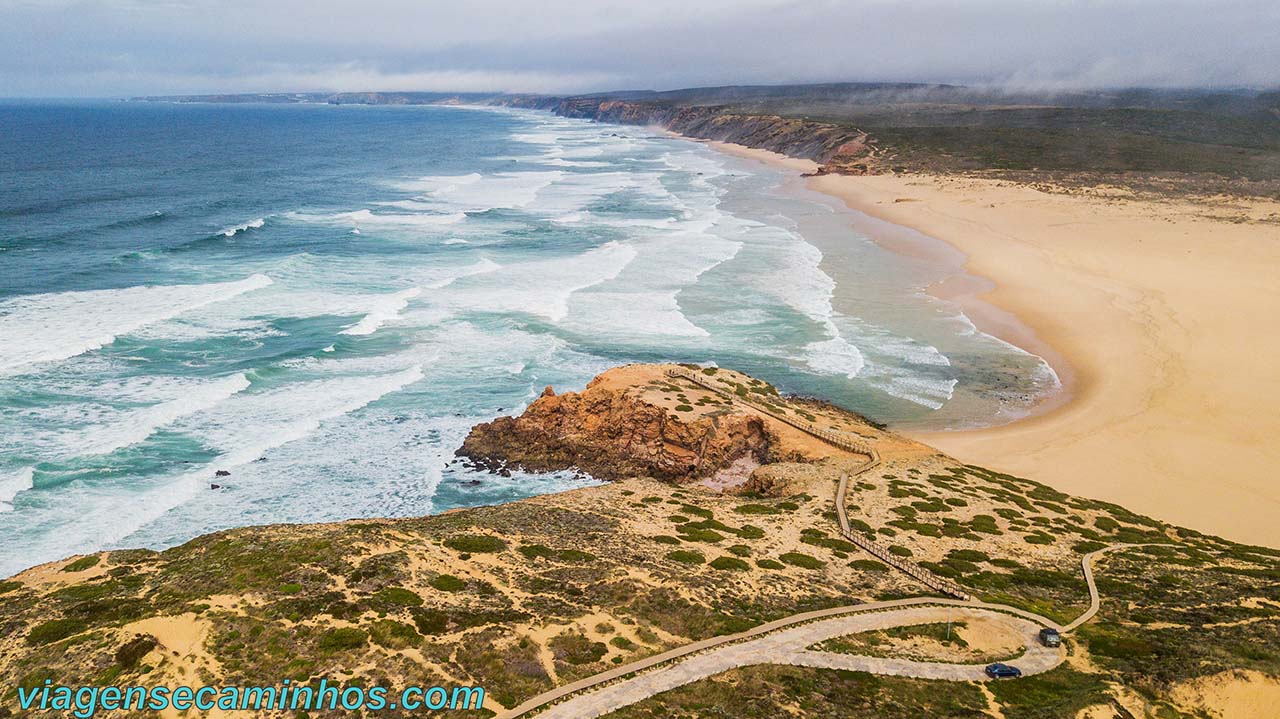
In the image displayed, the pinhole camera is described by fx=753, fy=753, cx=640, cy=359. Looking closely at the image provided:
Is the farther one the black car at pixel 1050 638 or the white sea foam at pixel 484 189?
the white sea foam at pixel 484 189

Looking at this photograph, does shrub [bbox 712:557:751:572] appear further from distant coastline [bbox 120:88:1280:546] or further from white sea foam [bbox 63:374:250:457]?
white sea foam [bbox 63:374:250:457]

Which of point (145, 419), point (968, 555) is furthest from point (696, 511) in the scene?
point (145, 419)

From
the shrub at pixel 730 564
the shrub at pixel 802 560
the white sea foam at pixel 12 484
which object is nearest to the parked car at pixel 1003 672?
the shrub at pixel 802 560

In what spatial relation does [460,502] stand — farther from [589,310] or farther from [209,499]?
[589,310]

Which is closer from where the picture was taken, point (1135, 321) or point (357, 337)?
point (357, 337)

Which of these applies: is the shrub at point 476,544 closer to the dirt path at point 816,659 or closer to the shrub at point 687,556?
the shrub at point 687,556

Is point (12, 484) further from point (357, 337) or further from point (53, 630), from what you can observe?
point (357, 337)
